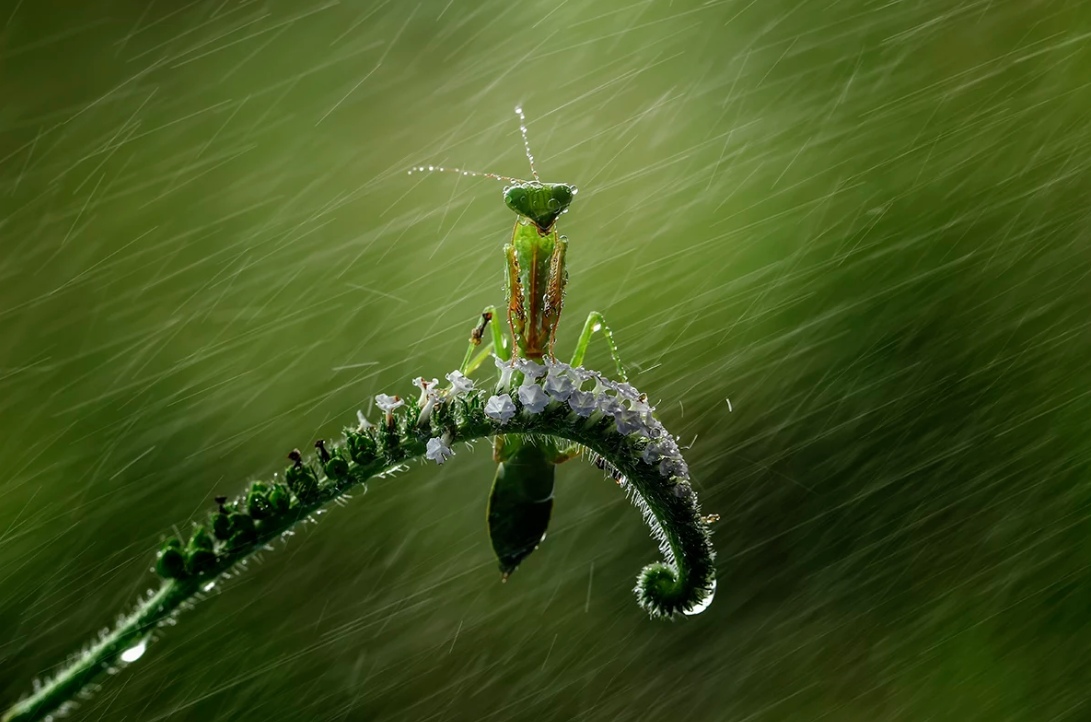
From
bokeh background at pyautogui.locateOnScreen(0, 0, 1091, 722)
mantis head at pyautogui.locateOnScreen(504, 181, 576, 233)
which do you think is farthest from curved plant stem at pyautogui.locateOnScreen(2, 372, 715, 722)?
bokeh background at pyautogui.locateOnScreen(0, 0, 1091, 722)

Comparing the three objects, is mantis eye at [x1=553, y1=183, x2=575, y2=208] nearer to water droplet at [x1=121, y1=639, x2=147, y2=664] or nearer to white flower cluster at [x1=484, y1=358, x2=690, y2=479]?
white flower cluster at [x1=484, y1=358, x2=690, y2=479]

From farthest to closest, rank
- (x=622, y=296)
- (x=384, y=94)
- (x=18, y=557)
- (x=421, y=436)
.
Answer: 1. (x=384, y=94)
2. (x=622, y=296)
3. (x=18, y=557)
4. (x=421, y=436)

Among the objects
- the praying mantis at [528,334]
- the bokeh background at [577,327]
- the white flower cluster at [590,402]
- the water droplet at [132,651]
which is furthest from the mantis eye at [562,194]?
the bokeh background at [577,327]

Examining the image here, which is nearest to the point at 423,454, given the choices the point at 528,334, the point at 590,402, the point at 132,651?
the point at 590,402

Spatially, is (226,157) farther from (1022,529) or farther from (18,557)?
(1022,529)

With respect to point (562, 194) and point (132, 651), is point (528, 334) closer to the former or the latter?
point (562, 194)

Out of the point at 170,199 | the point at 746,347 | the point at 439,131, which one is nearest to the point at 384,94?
the point at 439,131
